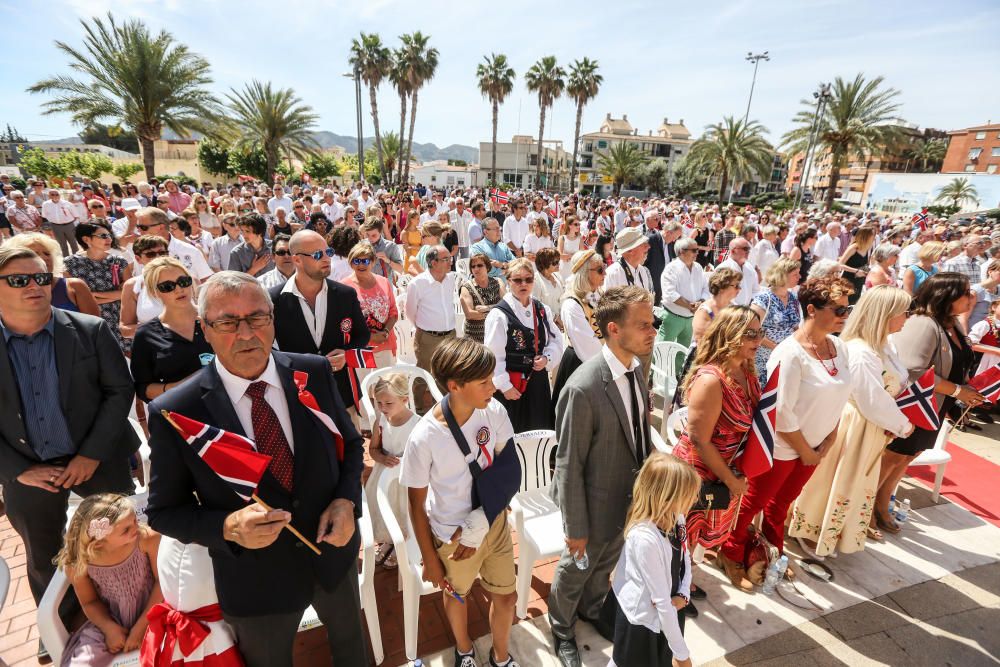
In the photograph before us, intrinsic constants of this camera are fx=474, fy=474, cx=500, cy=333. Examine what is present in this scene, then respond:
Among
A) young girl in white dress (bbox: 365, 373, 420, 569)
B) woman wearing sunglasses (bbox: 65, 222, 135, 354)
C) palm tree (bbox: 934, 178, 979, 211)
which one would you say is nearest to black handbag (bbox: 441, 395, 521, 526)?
young girl in white dress (bbox: 365, 373, 420, 569)

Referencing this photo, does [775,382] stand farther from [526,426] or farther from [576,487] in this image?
[526,426]

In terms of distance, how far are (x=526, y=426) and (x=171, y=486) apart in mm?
2783

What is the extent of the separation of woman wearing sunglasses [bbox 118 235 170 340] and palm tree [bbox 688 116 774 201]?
34.8m

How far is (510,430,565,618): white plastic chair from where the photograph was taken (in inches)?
108

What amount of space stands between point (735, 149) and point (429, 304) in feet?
112

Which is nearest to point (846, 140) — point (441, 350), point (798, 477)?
point (798, 477)

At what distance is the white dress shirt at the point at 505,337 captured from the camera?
147 inches

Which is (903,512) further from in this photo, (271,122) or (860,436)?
(271,122)

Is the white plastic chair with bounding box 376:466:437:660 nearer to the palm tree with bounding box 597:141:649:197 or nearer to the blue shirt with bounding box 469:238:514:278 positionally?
the blue shirt with bounding box 469:238:514:278

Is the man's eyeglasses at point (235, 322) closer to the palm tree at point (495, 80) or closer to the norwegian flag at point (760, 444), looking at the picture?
the norwegian flag at point (760, 444)

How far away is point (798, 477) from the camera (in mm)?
3197

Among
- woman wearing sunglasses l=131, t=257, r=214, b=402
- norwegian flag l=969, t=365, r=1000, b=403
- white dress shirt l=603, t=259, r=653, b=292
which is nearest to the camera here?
woman wearing sunglasses l=131, t=257, r=214, b=402

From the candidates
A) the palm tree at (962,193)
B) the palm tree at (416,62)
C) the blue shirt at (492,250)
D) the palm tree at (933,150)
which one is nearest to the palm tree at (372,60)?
the palm tree at (416,62)

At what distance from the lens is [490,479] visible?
2260 mm
